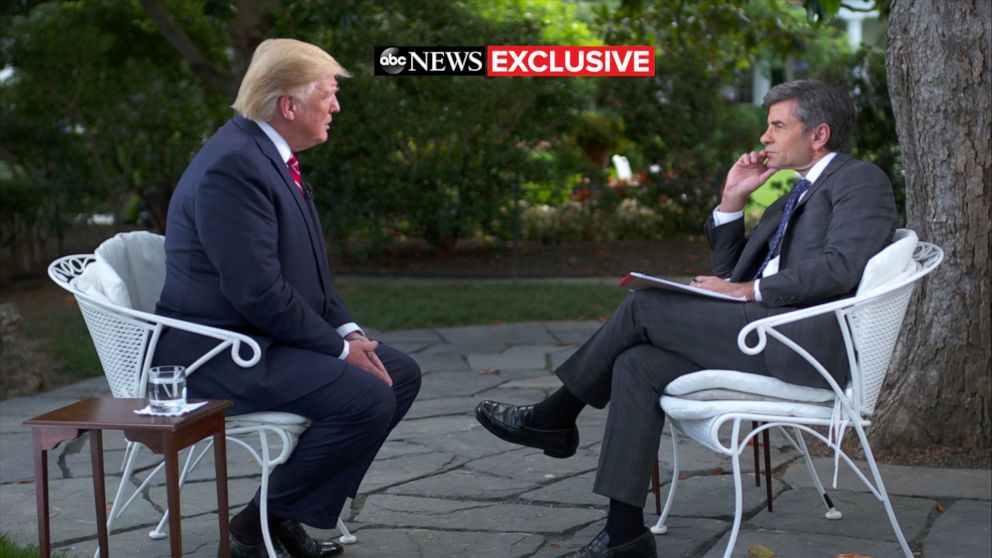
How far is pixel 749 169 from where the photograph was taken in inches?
165

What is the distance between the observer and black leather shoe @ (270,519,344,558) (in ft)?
12.9

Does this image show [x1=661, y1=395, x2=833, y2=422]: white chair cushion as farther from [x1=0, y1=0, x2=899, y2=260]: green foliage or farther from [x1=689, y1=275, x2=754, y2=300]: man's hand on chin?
[x1=0, y1=0, x2=899, y2=260]: green foliage

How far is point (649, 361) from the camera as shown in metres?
3.77

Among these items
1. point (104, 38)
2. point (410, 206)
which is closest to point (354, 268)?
point (410, 206)

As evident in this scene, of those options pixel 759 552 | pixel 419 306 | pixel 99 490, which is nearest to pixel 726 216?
pixel 759 552

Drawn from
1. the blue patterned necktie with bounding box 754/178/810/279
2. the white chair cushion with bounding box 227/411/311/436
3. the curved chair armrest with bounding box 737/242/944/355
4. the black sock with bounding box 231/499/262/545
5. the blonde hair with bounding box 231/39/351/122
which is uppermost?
the blonde hair with bounding box 231/39/351/122

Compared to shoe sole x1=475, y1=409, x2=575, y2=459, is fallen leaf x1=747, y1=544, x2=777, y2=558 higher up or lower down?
lower down

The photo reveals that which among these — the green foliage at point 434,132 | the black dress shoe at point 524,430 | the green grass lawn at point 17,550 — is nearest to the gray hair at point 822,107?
the black dress shoe at point 524,430

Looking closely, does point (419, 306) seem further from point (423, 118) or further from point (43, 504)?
point (43, 504)

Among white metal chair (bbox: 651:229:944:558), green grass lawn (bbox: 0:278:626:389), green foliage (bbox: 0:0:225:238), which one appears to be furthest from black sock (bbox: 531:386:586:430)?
green foliage (bbox: 0:0:225:238)

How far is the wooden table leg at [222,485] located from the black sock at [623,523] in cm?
109

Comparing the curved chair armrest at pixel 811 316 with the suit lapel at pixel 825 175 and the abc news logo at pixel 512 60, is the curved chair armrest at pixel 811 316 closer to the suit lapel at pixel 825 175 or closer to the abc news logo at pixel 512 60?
the suit lapel at pixel 825 175

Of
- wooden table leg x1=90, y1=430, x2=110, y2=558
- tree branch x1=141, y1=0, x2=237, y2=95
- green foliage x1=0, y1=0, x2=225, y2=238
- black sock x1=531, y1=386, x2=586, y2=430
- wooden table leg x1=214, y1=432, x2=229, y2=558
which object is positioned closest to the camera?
wooden table leg x1=90, y1=430, x2=110, y2=558

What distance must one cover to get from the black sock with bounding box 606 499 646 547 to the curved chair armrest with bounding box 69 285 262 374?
43.6 inches
